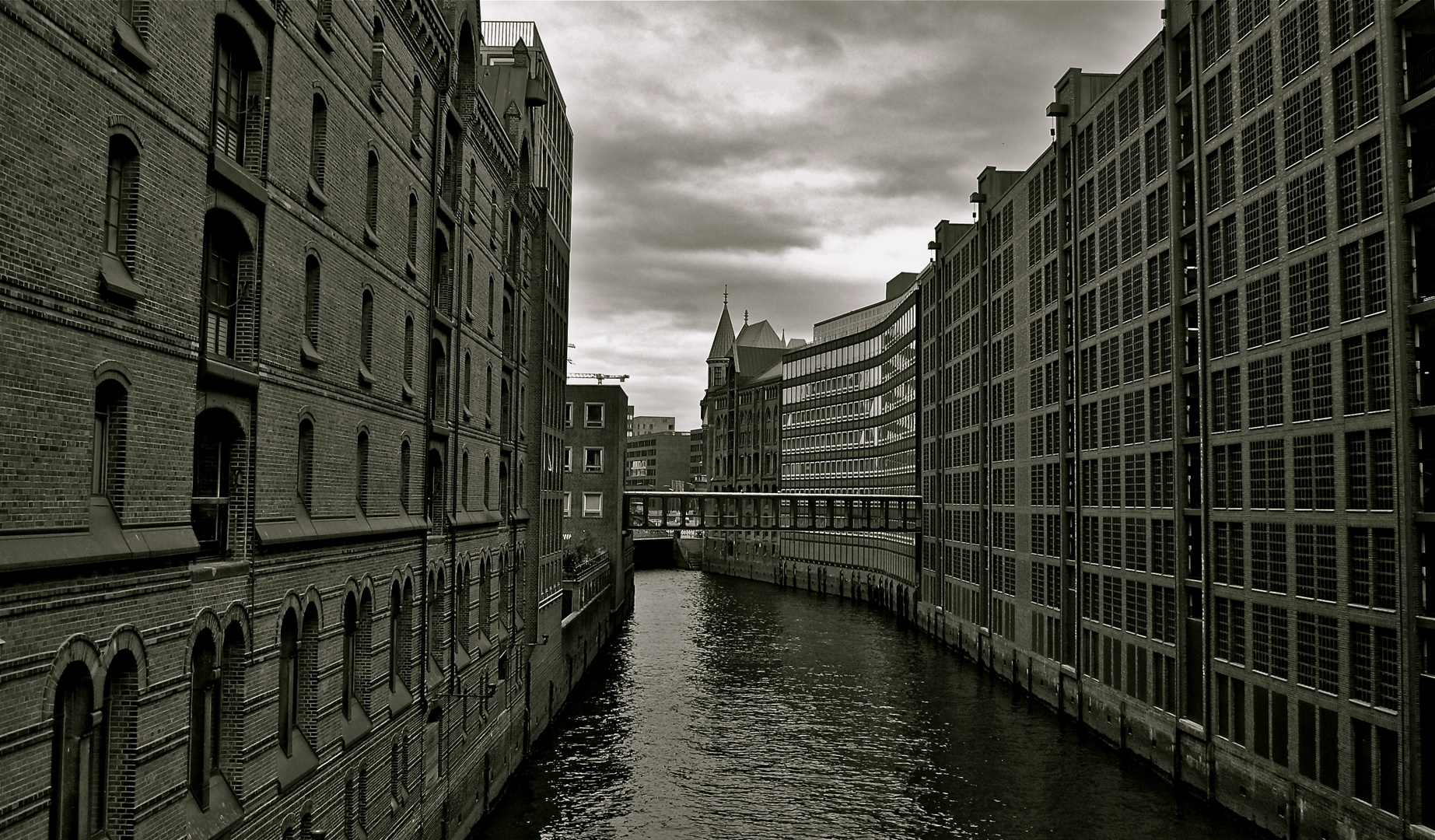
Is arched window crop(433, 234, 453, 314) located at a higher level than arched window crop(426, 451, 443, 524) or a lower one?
higher

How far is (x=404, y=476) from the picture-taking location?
23.8m

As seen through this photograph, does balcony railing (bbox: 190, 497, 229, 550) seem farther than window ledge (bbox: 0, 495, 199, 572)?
Yes

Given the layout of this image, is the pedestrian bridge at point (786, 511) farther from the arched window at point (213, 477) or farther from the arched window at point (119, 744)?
the arched window at point (119, 744)

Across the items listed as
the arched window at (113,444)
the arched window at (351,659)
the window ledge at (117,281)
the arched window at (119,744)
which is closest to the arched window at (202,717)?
the arched window at (119,744)

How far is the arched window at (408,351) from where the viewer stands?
2355 centimetres

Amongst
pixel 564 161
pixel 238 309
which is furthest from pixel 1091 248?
pixel 238 309

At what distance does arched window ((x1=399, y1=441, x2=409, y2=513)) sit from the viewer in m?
23.4

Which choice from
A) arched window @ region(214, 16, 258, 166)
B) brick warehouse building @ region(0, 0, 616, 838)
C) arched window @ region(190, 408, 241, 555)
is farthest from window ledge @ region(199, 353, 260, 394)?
arched window @ region(214, 16, 258, 166)

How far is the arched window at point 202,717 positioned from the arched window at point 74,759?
2220 mm

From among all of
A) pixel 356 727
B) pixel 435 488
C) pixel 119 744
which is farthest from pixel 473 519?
pixel 119 744

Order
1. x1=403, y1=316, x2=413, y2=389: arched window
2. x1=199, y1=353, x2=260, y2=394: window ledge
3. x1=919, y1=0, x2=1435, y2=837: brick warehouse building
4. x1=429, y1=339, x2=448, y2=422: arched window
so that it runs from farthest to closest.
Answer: x1=429, y1=339, x2=448, y2=422: arched window, x1=919, y1=0, x2=1435, y2=837: brick warehouse building, x1=403, y1=316, x2=413, y2=389: arched window, x1=199, y1=353, x2=260, y2=394: window ledge

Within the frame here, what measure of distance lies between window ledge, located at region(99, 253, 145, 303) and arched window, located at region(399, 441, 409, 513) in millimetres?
11773

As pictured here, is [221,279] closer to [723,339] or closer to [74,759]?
[74,759]

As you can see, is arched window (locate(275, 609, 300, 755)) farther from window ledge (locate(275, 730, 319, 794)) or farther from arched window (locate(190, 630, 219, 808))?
arched window (locate(190, 630, 219, 808))
